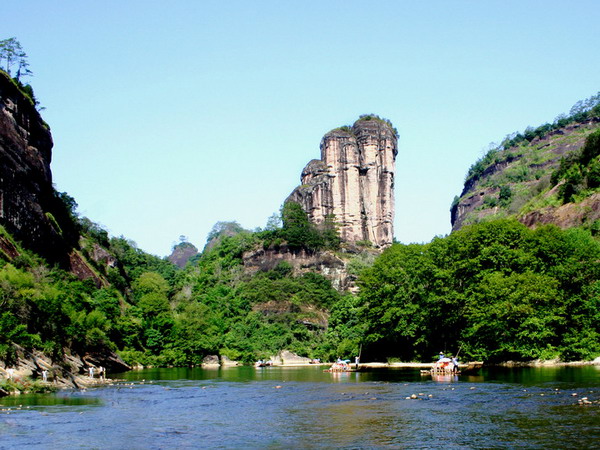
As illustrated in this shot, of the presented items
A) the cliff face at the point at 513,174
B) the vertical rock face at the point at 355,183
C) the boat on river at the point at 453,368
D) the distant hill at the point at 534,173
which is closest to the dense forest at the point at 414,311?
the boat on river at the point at 453,368

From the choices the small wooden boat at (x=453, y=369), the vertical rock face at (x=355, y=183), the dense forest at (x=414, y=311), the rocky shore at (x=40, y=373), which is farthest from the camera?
the vertical rock face at (x=355, y=183)

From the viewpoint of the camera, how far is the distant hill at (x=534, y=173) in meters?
82.3

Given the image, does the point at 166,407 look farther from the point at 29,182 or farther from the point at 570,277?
the point at 29,182

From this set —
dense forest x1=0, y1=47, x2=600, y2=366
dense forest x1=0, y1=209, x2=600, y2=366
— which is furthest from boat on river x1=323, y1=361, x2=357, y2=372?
dense forest x1=0, y1=47, x2=600, y2=366

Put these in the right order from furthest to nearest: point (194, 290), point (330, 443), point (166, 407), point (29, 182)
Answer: point (194, 290) < point (29, 182) < point (166, 407) < point (330, 443)

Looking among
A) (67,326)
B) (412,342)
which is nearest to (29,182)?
(67,326)

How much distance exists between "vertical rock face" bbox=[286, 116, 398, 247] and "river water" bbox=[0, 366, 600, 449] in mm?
104888

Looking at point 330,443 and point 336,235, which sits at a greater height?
point 336,235

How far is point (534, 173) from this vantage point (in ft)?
507

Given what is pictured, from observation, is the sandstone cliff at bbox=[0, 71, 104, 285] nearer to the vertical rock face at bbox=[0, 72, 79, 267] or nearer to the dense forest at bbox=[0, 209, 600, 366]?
the vertical rock face at bbox=[0, 72, 79, 267]

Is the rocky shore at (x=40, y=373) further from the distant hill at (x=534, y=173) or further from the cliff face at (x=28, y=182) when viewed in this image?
the distant hill at (x=534, y=173)

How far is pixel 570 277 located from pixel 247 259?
8700 cm

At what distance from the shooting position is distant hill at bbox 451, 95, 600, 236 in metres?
82.3

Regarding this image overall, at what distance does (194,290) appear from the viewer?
Result: 128 metres
